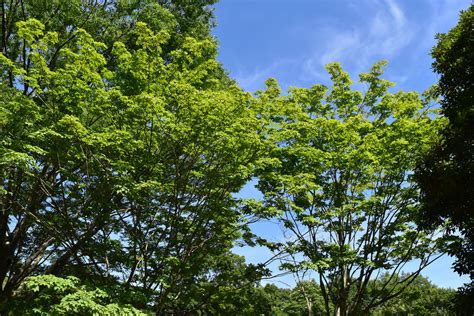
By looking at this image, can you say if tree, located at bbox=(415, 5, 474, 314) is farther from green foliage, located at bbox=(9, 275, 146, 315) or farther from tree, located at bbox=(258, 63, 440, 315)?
green foliage, located at bbox=(9, 275, 146, 315)

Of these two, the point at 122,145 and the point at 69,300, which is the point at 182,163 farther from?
the point at 69,300

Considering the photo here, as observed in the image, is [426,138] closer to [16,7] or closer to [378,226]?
[378,226]

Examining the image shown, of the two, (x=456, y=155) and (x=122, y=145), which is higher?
(x=122, y=145)

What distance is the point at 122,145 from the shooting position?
9617mm

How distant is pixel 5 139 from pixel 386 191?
11.5m

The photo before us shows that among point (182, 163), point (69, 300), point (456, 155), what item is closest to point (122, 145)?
point (182, 163)

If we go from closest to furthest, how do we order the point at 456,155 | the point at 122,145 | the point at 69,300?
the point at 69,300
the point at 456,155
the point at 122,145

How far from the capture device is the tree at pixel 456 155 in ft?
24.8

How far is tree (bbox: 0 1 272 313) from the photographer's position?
8852 mm

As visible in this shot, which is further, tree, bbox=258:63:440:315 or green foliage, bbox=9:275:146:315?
tree, bbox=258:63:440:315

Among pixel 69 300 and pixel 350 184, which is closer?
pixel 69 300

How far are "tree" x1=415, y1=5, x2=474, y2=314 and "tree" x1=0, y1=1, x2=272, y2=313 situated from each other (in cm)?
438

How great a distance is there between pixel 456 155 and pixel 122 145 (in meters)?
7.90

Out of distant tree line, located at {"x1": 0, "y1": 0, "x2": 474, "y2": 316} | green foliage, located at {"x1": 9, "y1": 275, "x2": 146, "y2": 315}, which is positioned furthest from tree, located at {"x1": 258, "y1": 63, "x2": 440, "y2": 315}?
green foliage, located at {"x1": 9, "y1": 275, "x2": 146, "y2": 315}
